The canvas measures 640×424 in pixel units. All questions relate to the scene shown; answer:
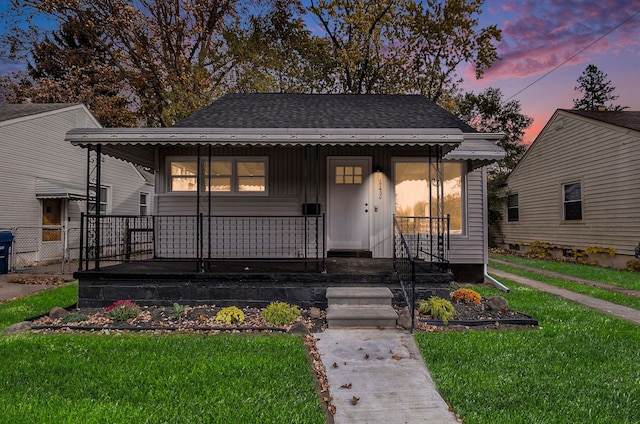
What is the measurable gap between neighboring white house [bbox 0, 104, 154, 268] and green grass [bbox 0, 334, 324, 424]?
919cm

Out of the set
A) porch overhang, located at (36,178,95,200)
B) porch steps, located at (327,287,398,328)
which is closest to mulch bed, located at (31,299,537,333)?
porch steps, located at (327,287,398,328)

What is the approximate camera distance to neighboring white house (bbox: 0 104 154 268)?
11.6 m

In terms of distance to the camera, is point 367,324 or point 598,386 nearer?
point 598,386

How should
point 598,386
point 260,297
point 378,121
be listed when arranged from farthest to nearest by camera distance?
point 378,121, point 260,297, point 598,386

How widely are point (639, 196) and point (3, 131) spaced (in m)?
19.4

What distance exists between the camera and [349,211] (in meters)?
8.36

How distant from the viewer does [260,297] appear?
6.00m

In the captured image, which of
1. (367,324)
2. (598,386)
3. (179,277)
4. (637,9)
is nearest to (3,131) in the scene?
(179,277)

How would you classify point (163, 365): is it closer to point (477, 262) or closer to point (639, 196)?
point (477, 262)

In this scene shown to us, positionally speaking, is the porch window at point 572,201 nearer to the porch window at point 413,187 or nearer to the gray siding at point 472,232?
the gray siding at point 472,232

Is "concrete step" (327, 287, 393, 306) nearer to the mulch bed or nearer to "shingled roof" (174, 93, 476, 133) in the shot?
the mulch bed

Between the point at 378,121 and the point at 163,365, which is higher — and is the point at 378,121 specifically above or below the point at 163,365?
above

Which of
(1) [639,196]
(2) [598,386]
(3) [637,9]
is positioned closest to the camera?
(2) [598,386]

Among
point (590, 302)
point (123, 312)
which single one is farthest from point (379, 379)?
point (590, 302)
